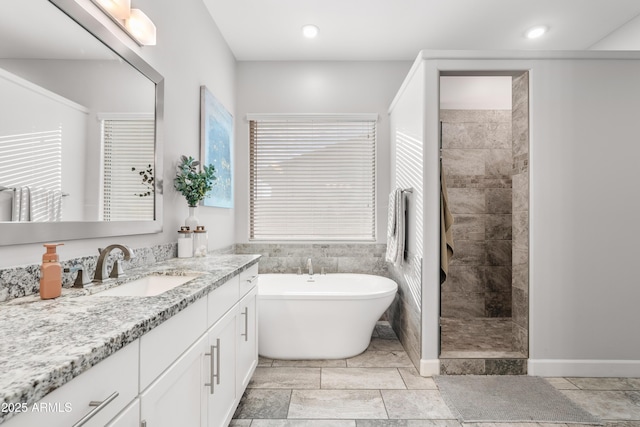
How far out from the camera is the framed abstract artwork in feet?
8.46

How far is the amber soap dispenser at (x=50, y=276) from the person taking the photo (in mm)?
1076

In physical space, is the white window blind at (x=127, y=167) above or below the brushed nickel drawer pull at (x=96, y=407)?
above

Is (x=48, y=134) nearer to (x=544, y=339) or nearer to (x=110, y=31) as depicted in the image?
(x=110, y=31)

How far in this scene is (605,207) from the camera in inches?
91.4

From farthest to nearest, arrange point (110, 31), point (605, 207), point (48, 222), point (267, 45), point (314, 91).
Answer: point (314, 91) < point (267, 45) < point (605, 207) < point (110, 31) < point (48, 222)

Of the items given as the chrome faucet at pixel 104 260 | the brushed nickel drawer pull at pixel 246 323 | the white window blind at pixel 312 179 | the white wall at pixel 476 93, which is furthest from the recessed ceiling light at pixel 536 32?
the chrome faucet at pixel 104 260

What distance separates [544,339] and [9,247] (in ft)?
A: 9.75

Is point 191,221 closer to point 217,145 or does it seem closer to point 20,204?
point 217,145

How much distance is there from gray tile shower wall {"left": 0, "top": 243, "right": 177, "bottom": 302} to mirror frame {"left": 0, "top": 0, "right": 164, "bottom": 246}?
0.09 m

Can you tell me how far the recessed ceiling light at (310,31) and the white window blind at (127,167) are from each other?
173cm

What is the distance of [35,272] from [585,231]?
3.08m

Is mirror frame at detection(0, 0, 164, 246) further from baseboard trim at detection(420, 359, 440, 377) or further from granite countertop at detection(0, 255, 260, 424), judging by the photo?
baseboard trim at detection(420, 359, 440, 377)

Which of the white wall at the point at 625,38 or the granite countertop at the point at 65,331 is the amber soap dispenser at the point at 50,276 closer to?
the granite countertop at the point at 65,331

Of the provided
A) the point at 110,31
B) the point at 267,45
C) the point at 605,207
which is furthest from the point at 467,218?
the point at 110,31
